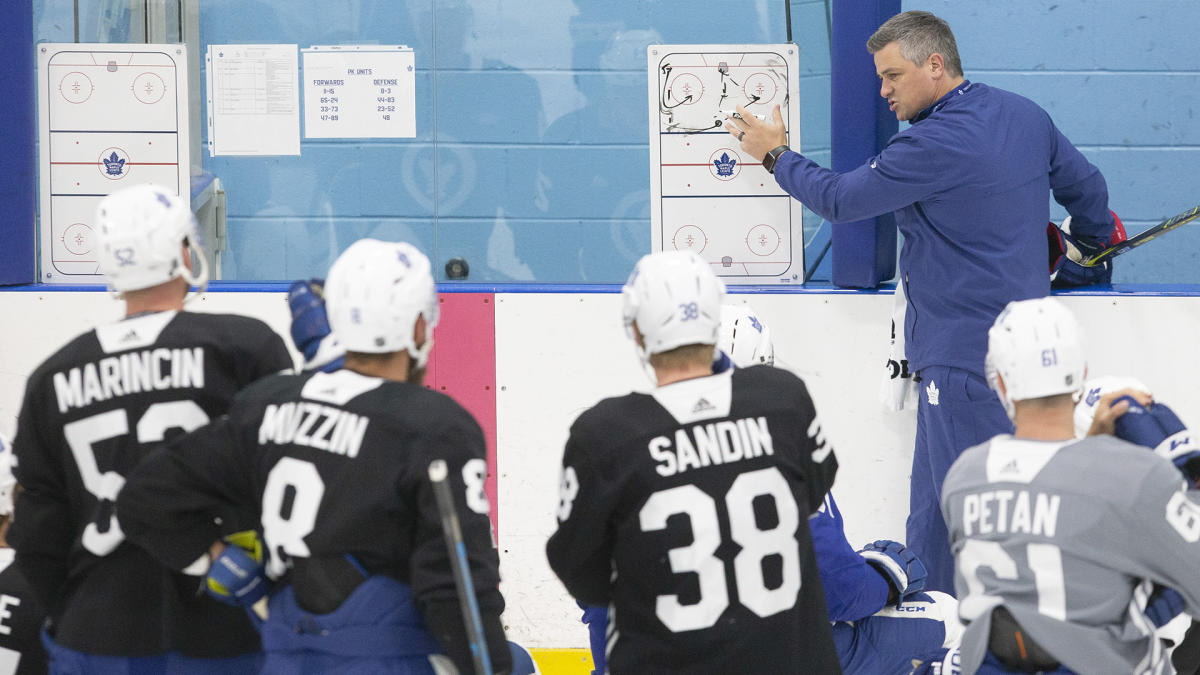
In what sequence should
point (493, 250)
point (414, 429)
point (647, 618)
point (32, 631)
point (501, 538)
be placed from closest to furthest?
point (414, 429) < point (647, 618) < point (32, 631) < point (501, 538) < point (493, 250)

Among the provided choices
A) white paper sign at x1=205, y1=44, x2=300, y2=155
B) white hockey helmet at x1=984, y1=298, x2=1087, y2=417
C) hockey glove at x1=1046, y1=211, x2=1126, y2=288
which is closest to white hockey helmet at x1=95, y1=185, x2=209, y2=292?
white hockey helmet at x1=984, y1=298, x2=1087, y2=417

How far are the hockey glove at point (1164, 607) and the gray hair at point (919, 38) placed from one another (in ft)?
6.13

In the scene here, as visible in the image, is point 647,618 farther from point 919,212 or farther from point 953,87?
point 953,87

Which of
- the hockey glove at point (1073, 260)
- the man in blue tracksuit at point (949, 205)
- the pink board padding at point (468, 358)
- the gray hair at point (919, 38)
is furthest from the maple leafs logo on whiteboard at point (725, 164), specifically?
the hockey glove at point (1073, 260)

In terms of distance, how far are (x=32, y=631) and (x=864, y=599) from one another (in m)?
1.64

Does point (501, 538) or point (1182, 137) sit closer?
point (501, 538)

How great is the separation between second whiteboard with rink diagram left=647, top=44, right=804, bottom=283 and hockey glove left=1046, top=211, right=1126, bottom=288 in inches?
29.4

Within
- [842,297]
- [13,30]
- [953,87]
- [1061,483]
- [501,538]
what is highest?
[13,30]

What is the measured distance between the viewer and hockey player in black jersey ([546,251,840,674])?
204 centimetres

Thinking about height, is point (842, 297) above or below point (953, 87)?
below

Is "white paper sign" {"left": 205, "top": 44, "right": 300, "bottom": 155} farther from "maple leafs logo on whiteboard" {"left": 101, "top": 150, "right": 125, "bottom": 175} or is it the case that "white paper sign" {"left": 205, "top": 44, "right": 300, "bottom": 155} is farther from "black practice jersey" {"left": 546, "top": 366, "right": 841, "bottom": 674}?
"black practice jersey" {"left": 546, "top": 366, "right": 841, "bottom": 674}

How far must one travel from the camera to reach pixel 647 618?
6.81 feet

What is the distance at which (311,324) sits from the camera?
222 centimetres

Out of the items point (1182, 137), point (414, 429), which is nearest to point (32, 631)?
point (414, 429)
